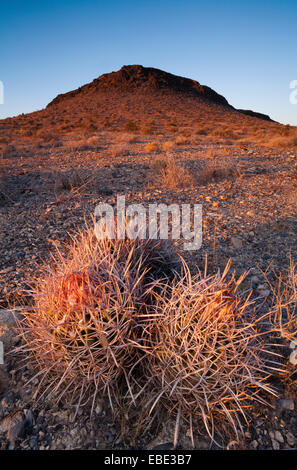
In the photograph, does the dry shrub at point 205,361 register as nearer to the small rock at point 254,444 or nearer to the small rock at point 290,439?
the small rock at point 254,444

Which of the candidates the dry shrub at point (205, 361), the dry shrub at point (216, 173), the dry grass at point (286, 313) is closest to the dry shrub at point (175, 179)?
the dry shrub at point (216, 173)

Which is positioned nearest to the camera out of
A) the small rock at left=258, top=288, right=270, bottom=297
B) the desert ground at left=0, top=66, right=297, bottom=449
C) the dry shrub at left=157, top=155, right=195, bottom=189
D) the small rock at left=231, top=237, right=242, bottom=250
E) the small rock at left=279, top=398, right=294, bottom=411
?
the desert ground at left=0, top=66, right=297, bottom=449

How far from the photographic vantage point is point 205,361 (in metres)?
1.27

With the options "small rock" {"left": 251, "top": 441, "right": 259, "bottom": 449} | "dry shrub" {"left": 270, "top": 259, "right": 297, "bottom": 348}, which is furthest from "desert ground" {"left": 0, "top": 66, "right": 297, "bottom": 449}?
"dry shrub" {"left": 270, "top": 259, "right": 297, "bottom": 348}

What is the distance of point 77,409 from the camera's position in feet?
4.66

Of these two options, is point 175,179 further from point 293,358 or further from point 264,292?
point 293,358

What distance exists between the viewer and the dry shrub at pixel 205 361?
1293 millimetres

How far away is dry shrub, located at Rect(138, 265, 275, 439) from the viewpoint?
1.29 metres

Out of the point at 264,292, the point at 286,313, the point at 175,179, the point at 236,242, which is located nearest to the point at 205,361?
the point at 286,313

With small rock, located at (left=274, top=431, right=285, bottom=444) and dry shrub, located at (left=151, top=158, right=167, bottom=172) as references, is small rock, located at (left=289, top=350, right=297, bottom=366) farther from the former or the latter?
dry shrub, located at (left=151, top=158, right=167, bottom=172)

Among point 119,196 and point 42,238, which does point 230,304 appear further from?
point 119,196

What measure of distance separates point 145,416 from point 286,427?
74 cm
